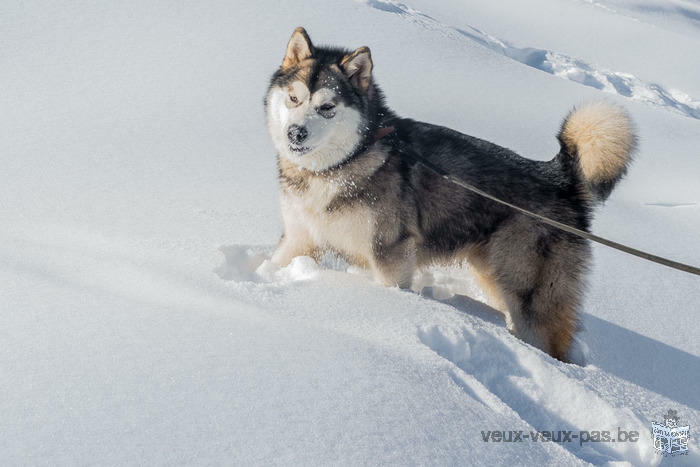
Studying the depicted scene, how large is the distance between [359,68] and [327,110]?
0.30 m

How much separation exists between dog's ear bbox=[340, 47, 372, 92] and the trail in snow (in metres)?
5.11

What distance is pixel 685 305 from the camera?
10.9 feet

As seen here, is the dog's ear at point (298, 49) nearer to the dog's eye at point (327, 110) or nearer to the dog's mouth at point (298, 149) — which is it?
the dog's eye at point (327, 110)

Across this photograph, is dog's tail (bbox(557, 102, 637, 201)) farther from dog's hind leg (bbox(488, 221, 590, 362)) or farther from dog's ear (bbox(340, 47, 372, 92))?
dog's ear (bbox(340, 47, 372, 92))

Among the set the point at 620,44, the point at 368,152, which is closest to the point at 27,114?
the point at 368,152

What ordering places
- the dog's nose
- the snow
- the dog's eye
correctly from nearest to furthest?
the snow
the dog's nose
the dog's eye

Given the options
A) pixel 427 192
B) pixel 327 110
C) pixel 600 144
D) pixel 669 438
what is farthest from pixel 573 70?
pixel 669 438

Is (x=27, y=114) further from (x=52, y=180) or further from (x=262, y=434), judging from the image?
(x=262, y=434)

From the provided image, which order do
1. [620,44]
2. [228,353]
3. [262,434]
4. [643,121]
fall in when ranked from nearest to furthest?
[262,434], [228,353], [643,121], [620,44]

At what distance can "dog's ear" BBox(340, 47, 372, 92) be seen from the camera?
273cm

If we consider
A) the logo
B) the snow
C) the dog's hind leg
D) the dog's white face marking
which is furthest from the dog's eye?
the logo

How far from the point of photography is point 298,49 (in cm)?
283

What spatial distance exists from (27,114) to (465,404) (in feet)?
13.2

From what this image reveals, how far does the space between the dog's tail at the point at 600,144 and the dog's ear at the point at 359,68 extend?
1081 mm
